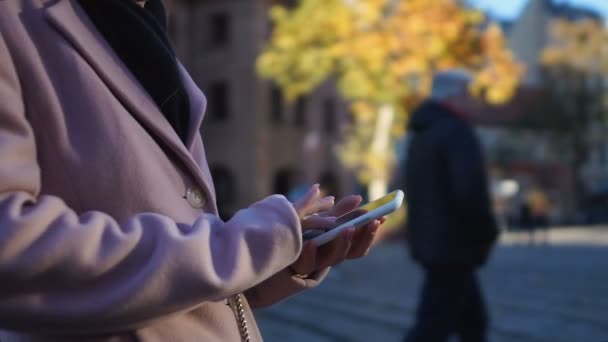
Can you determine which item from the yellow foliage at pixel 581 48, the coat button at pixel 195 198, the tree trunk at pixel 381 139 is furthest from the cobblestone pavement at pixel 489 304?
the yellow foliage at pixel 581 48

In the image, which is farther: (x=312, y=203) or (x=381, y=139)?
(x=381, y=139)

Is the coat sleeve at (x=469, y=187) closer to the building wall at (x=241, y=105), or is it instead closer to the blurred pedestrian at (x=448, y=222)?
the blurred pedestrian at (x=448, y=222)

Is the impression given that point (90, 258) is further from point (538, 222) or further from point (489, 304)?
point (538, 222)

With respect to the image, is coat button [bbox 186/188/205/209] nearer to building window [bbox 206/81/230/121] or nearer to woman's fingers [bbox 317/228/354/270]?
woman's fingers [bbox 317/228/354/270]

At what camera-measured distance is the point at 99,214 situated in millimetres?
1109

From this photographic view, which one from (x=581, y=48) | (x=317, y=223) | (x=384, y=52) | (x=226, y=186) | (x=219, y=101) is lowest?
(x=226, y=186)

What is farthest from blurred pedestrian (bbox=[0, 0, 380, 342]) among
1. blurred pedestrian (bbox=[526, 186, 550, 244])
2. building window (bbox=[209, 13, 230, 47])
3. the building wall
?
building window (bbox=[209, 13, 230, 47])

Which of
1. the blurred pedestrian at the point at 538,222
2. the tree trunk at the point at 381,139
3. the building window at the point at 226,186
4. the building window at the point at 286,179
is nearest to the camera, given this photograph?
the tree trunk at the point at 381,139

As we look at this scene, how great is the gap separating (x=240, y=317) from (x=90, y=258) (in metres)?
0.39

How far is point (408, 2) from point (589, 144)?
30.0 meters

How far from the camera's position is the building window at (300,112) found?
2888 cm

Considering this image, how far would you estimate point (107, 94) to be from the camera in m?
1.21

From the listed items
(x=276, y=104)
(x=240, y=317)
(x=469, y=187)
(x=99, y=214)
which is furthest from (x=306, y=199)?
(x=276, y=104)

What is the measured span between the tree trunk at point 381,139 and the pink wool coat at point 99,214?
16.8 m
